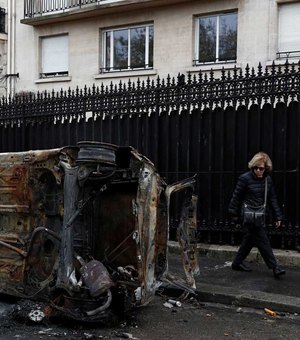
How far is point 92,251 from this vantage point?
578cm

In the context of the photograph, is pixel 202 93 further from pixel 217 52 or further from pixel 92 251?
pixel 217 52

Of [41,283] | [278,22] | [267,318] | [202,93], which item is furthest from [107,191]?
[278,22]

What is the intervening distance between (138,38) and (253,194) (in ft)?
35.2

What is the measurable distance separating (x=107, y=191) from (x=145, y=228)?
964mm

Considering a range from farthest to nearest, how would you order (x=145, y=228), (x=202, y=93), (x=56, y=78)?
(x=56, y=78) → (x=202, y=93) → (x=145, y=228)

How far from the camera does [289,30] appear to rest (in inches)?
564

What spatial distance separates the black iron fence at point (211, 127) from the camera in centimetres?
830

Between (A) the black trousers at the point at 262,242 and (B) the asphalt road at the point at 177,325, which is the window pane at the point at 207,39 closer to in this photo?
(A) the black trousers at the point at 262,242

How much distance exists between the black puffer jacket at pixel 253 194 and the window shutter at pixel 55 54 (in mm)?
12270

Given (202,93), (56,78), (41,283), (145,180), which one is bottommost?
(41,283)

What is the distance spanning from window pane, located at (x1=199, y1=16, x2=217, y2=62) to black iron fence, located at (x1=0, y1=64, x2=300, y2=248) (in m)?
6.14

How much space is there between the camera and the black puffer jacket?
743 centimetres

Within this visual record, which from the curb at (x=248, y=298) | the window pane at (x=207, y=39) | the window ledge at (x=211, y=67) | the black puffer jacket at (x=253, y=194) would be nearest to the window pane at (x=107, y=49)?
the window ledge at (x=211, y=67)

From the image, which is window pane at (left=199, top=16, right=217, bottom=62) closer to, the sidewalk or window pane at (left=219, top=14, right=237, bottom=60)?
window pane at (left=219, top=14, right=237, bottom=60)
